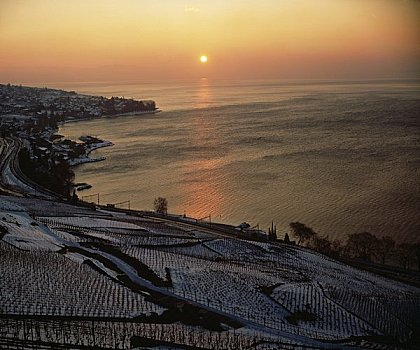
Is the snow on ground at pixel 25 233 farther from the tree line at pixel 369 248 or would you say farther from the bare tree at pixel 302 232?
the tree line at pixel 369 248

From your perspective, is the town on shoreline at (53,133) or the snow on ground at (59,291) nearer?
the snow on ground at (59,291)

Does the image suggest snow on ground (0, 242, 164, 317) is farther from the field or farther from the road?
the road

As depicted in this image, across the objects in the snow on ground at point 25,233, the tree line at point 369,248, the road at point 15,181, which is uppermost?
the snow on ground at point 25,233

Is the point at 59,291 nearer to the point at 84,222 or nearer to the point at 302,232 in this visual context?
the point at 84,222

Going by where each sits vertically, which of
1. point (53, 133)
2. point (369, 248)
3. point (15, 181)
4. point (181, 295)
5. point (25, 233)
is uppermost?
point (53, 133)

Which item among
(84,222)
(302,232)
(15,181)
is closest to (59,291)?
(84,222)

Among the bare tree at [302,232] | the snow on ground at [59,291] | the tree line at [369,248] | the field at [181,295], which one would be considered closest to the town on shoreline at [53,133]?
the field at [181,295]
